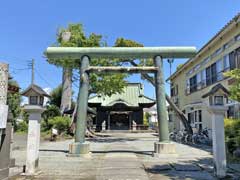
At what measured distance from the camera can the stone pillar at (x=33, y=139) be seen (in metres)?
6.70

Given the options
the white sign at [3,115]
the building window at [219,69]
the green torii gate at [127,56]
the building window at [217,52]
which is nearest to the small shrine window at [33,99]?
the white sign at [3,115]

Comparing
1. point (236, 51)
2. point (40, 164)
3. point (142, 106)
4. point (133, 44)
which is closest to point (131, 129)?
point (142, 106)

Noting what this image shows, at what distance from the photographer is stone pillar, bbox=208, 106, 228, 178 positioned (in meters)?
6.44

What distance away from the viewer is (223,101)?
6.80 meters

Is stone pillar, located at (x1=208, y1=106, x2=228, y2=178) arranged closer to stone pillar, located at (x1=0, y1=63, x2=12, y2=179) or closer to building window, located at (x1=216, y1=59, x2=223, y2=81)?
stone pillar, located at (x1=0, y1=63, x2=12, y2=179)

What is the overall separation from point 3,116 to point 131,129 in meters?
28.1

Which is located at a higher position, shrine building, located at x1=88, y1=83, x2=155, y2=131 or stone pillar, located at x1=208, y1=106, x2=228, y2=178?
shrine building, located at x1=88, y1=83, x2=155, y2=131

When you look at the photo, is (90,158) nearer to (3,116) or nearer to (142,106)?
(3,116)

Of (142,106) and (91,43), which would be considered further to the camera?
(142,106)

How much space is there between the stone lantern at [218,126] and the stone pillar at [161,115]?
3.17 meters

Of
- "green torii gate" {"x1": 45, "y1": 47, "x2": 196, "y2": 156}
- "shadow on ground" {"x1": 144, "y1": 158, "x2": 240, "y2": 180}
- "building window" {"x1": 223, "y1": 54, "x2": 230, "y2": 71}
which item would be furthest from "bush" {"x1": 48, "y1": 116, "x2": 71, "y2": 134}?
"shadow on ground" {"x1": 144, "y1": 158, "x2": 240, "y2": 180}

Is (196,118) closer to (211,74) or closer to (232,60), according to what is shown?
(211,74)

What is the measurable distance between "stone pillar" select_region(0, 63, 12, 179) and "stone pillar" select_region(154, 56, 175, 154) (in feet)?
19.1

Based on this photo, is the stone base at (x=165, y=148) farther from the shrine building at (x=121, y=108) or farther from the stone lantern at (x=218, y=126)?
the shrine building at (x=121, y=108)
